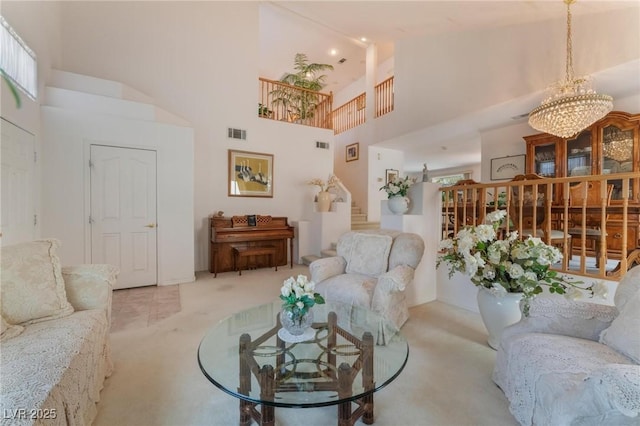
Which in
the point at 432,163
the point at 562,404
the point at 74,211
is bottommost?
the point at 562,404

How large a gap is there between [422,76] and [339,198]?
288 centimetres

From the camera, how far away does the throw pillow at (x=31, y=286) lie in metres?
1.55

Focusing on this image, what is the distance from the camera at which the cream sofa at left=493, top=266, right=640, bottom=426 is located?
925mm

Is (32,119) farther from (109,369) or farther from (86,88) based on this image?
(109,369)

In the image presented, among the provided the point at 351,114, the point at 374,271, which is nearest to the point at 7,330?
the point at 374,271

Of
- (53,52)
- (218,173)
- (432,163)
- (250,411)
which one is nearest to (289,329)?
(250,411)

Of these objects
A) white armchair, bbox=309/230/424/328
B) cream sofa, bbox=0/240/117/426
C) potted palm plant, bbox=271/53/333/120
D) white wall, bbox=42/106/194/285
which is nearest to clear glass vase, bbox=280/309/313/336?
white armchair, bbox=309/230/424/328

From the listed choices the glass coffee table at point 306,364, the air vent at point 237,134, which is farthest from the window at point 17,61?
the glass coffee table at point 306,364

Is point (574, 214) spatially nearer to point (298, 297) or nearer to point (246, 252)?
point (298, 297)

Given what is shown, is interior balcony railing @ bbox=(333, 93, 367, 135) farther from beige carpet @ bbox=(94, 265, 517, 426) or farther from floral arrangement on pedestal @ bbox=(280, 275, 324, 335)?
floral arrangement on pedestal @ bbox=(280, 275, 324, 335)

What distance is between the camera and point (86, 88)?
3721 mm

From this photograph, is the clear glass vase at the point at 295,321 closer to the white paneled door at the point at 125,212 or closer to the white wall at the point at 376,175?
the white paneled door at the point at 125,212

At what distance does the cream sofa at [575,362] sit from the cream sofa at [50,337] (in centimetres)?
188

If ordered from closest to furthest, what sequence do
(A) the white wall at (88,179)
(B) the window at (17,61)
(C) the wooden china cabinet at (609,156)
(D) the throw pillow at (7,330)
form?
(D) the throw pillow at (7,330) → (B) the window at (17,61) → (A) the white wall at (88,179) → (C) the wooden china cabinet at (609,156)
